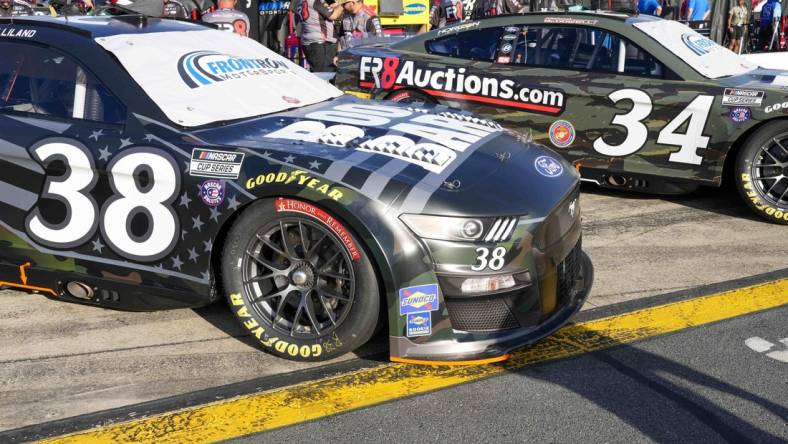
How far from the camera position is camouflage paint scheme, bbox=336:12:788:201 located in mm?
6109

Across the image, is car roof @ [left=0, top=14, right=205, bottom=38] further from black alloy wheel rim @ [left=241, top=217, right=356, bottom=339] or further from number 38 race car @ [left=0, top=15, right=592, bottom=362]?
black alloy wheel rim @ [left=241, top=217, right=356, bottom=339]

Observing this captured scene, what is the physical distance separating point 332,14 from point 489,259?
8111mm

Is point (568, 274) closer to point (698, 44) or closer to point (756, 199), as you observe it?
point (756, 199)

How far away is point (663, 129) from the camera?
627 centimetres

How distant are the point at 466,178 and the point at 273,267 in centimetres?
92

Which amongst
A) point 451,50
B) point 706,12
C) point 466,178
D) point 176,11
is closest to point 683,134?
point 451,50

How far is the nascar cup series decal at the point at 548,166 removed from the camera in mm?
4090

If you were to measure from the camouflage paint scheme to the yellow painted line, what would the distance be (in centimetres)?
195

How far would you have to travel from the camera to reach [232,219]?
12.3 ft

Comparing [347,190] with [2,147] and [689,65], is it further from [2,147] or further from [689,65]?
[689,65]

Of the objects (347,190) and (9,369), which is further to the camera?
(9,369)

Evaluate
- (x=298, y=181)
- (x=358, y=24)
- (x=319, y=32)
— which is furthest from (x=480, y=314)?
(x=358, y=24)

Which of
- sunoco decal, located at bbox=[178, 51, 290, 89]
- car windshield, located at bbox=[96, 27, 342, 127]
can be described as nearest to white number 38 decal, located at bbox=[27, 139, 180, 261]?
car windshield, located at bbox=[96, 27, 342, 127]

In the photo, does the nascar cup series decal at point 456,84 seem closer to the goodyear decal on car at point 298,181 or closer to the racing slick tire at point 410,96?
the racing slick tire at point 410,96
